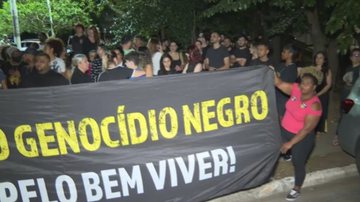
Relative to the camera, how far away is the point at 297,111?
550cm

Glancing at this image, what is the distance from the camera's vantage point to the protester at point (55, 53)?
7758 mm

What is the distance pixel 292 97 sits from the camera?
5590 millimetres

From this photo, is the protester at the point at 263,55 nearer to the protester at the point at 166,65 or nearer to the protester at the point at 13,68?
the protester at the point at 166,65

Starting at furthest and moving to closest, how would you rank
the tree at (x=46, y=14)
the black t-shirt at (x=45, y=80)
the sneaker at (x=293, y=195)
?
the tree at (x=46, y=14)
the black t-shirt at (x=45, y=80)
the sneaker at (x=293, y=195)

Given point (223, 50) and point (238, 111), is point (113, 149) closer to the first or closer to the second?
point (238, 111)

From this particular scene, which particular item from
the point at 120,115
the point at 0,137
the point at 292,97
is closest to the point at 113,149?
the point at 120,115

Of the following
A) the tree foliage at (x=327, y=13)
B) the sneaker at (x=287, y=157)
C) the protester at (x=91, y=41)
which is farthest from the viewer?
the protester at (x=91, y=41)

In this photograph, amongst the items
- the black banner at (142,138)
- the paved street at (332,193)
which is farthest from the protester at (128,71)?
the paved street at (332,193)

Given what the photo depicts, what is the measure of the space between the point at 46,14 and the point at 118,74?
3584 centimetres

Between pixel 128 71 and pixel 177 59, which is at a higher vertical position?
pixel 128 71

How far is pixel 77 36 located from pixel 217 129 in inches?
274

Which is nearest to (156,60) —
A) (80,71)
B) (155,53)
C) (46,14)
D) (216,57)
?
(155,53)

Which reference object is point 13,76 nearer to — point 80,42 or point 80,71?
point 80,71

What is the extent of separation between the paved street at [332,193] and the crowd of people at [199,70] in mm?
212
